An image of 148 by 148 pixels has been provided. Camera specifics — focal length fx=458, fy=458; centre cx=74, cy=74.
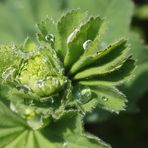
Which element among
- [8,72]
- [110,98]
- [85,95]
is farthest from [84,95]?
[8,72]

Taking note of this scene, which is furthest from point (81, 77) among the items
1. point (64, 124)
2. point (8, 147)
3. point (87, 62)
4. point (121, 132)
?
point (121, 132)

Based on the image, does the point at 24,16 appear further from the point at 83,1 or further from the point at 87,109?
the point at 87,109

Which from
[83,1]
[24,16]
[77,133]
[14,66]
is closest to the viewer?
[14,66]

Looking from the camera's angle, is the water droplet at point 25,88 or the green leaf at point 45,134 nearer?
the water droplet at point 25,88

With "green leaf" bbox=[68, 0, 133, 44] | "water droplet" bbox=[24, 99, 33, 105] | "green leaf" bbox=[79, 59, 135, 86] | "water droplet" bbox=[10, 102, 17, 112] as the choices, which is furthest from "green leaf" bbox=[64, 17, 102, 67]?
"green leaf" bbox=[68, 0, 133, 44]

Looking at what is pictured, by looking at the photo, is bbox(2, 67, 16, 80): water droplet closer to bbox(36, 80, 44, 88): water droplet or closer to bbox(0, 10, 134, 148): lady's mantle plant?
bbox(0, 10, 134, 148): lady's mantle plant

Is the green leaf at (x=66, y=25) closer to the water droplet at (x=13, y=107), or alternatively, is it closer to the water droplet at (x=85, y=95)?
the water droplet at (x=85, y=95)

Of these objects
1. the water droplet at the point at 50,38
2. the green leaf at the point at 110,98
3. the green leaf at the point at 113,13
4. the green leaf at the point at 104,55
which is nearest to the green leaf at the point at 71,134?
the green leaf at the point at 110,98
